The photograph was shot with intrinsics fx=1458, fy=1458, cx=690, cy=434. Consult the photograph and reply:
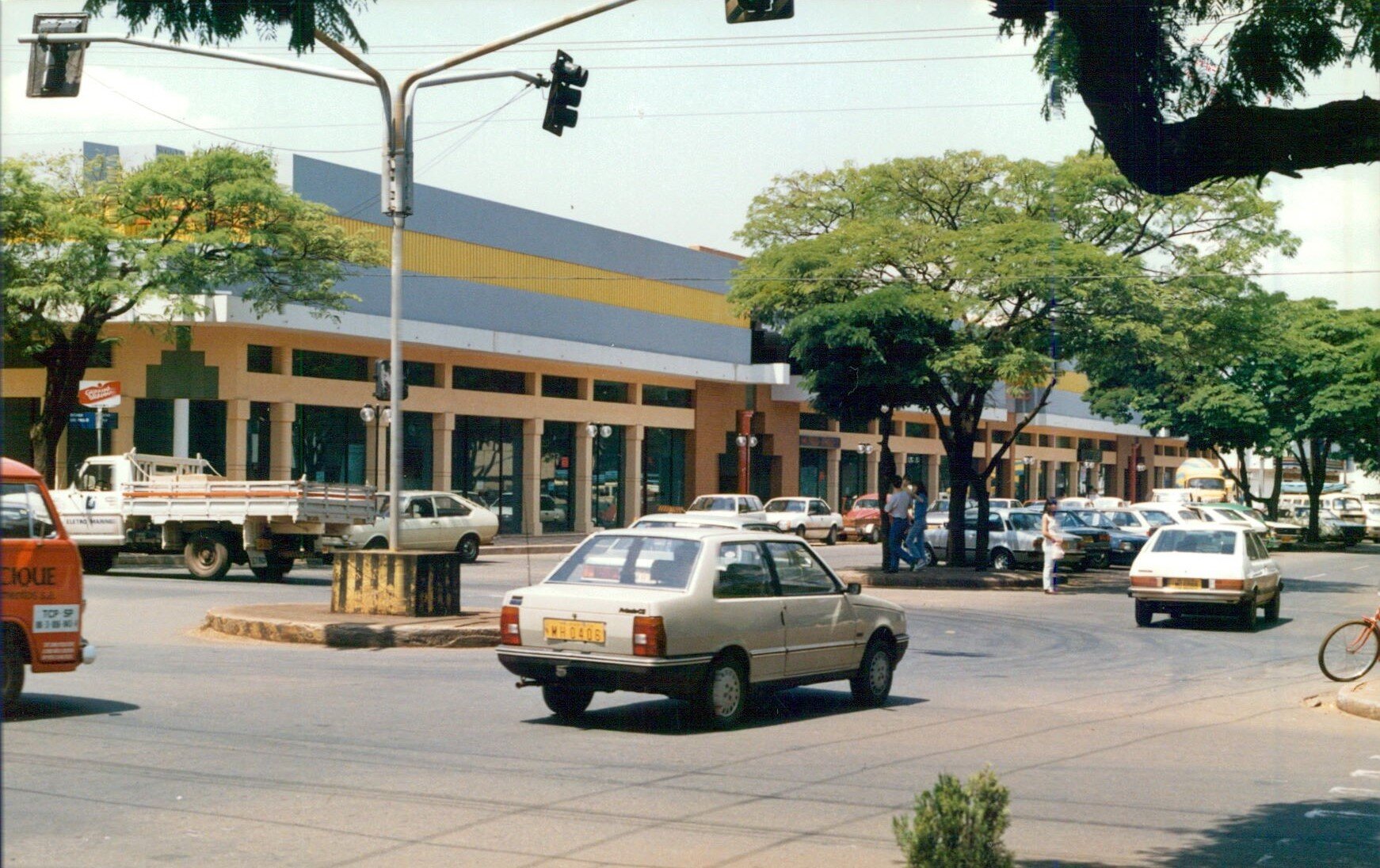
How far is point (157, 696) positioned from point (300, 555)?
14.6m

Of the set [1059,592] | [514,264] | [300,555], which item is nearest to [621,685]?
[300,555]

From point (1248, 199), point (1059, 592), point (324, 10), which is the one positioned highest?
point (1248, 199)

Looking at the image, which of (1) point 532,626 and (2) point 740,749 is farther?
(1) point 532,626

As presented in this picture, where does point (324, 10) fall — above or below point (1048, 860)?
above

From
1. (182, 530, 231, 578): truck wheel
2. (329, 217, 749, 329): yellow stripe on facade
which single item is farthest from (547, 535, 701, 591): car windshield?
(329, 217, 749, 329): yellow stripe on facade

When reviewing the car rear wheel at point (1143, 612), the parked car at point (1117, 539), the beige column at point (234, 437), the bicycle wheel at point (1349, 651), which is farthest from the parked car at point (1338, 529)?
the bicycle wheel at point (1349, 651)

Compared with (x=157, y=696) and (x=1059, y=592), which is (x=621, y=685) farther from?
(x=1059, y=592)

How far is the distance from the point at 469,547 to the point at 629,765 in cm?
2575

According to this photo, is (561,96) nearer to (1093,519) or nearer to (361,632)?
(361,632)

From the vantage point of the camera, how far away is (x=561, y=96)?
16.4m

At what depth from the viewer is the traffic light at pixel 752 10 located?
10797 mm

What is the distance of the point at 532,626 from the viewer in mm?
11289

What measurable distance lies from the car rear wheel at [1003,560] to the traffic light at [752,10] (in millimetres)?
26006

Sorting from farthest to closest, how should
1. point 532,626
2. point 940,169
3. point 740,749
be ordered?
point 940,169 < point 532,626 < point 740,749
